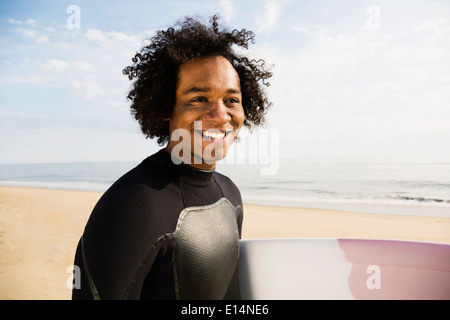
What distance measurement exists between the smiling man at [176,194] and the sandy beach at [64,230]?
3.37m

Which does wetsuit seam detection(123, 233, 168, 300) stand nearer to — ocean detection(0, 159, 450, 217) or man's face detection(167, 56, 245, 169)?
man's face detection(167, 56, 245, 169)

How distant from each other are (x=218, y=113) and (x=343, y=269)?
1308 mm

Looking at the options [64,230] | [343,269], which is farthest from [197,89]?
[64,230]

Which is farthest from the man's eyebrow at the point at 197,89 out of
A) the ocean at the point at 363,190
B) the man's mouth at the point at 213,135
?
the ocean at the point at 363,190

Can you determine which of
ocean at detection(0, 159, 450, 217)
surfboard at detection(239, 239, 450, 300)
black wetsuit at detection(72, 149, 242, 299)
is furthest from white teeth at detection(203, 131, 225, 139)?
ocean at detection(0, 159, 450, 217)

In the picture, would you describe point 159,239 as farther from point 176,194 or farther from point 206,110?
point 206,110

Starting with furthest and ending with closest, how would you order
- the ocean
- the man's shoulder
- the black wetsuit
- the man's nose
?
the ocean, the man's shoulder, the man's nose, the black wetsuit

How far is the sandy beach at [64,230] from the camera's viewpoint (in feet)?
15.2

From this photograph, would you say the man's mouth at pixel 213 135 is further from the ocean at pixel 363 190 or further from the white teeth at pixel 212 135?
the ocean at pixel 363 190

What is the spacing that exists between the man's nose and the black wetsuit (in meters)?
0.25

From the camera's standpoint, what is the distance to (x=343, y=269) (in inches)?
83.9

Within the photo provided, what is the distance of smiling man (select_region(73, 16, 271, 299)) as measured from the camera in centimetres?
120

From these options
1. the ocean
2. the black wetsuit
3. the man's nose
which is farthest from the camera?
the ocean

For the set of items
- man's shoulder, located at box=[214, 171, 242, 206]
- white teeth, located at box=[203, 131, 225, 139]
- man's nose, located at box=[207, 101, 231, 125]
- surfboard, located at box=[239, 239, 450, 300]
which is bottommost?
surfboard, located at box=[239, 239, 450, 300]
